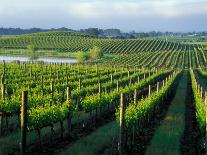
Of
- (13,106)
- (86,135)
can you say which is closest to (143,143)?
(86,135)

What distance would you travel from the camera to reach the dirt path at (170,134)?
18797 mm

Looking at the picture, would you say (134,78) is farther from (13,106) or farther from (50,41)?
(50,41)

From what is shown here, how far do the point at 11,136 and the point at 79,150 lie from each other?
4.03 meters

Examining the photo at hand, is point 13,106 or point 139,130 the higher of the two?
point 13,106

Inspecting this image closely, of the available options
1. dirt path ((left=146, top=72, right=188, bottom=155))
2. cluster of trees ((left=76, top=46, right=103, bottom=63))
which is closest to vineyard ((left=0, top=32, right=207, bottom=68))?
cluster of trees ((left=76, top=46, right=103, bottom=63))

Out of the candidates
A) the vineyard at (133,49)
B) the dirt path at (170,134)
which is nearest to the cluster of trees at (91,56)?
the vineyard at (133,49)

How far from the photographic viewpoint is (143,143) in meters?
20.5

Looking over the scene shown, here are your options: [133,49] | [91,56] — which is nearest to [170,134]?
[91,56]

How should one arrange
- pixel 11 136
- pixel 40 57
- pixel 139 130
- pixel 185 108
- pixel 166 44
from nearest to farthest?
pixel 11 136, pixel 139 130, pixel 185 108, pixel 40 57, pixel 166 44

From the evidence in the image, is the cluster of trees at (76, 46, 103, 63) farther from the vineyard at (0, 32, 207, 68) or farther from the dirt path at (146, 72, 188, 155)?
the dirt path at (146, 72, 188, 155)

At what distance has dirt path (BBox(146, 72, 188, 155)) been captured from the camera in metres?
18.8

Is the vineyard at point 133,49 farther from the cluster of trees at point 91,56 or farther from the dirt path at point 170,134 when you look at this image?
the dirt path at point 170,134

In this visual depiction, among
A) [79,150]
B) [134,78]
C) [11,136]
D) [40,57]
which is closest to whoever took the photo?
[79,150]

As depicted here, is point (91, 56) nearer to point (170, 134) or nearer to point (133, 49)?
point (133, 49)
